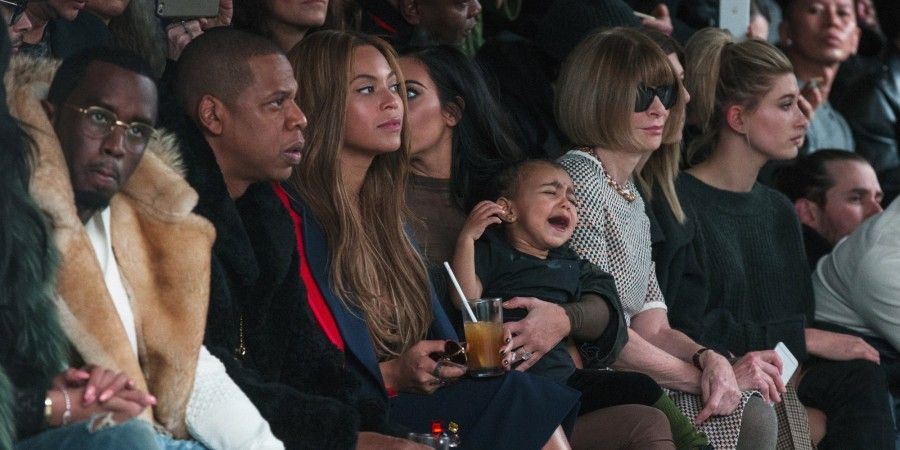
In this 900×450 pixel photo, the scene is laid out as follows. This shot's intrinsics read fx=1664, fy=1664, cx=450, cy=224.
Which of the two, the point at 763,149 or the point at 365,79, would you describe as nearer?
the point at 365,79

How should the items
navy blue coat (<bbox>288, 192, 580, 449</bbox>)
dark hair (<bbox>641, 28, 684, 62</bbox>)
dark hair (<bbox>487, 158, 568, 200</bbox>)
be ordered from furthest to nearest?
dark hair (<bbox>641, 28, 684, 62</bbox>)
dark hair (<bbox>487, 158, 568, 200</bbox>)
navy blue coat (<bbox>288, 192, 580, 449</bbox>)

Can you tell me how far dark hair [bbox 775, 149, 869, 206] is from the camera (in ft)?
19.4

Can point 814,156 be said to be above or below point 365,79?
below

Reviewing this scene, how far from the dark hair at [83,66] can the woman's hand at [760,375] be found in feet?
7.16

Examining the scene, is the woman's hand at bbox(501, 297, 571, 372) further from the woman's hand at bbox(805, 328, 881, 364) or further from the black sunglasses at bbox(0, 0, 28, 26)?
the black sunglasses at bbox(0, 0, 28, 26)

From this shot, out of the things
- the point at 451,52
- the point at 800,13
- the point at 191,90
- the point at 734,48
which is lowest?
the point at 800,13

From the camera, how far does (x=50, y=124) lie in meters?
2.90

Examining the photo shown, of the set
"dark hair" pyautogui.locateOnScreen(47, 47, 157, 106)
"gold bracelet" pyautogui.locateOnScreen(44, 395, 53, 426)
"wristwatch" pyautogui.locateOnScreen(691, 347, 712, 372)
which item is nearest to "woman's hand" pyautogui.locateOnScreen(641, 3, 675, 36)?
"wristwatch" pyautogui.locateOnScreen(691, 347, 712, 372)

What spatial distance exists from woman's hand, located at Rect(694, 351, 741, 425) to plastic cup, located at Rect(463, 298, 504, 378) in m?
1.00

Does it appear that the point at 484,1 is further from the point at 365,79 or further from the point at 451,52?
the point at 365,79

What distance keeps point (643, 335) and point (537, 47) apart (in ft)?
3.72

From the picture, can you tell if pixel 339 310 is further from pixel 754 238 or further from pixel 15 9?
pixel 754 238

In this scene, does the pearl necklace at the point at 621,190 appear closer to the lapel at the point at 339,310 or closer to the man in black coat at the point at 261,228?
the lapel at the point at 339,310

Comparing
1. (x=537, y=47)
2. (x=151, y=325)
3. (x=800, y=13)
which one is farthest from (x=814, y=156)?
(x=151, y=325)
